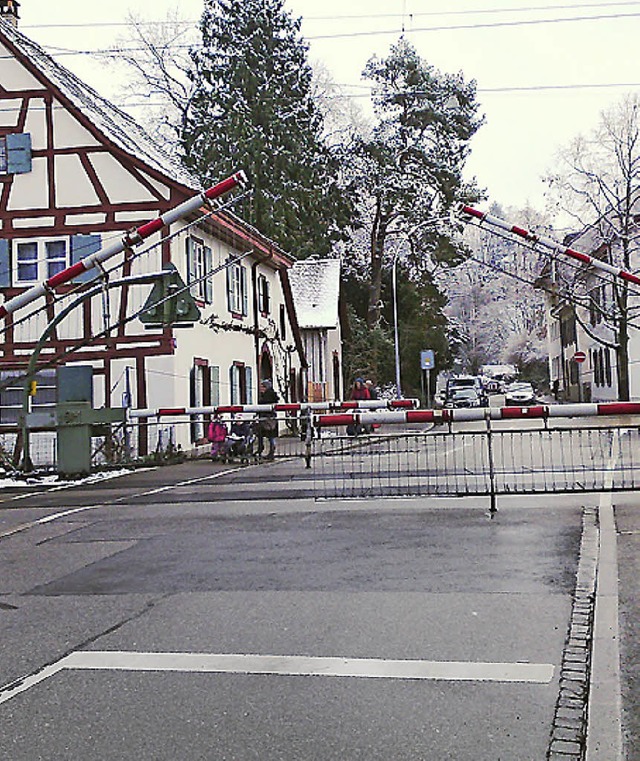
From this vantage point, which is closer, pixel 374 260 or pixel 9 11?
pixel 9 11

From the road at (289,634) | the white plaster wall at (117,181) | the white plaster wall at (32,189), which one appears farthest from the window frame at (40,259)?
the road at (289,634)

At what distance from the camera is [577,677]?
6121mm

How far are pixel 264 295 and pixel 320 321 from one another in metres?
9.31

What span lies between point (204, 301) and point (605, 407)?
56.1ft

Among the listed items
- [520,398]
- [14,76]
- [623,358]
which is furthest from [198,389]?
[520,398]

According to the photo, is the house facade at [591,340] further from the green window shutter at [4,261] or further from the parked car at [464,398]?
the green window shutter at [4,261]

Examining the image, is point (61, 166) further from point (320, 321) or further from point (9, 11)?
point (320, 321)

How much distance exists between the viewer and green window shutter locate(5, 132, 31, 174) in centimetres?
2761

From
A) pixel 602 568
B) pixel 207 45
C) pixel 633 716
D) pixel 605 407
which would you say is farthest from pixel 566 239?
pixel 633 716

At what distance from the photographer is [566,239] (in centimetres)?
4731

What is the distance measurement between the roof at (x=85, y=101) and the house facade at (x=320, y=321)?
49.4 feet

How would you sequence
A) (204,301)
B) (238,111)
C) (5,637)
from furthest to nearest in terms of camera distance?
1. (238,111)
2. (204,301)
3. (5,637)

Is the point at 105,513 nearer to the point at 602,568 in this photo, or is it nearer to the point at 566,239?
the point at 602,568

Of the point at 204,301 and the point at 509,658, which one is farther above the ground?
the point at 204,301
